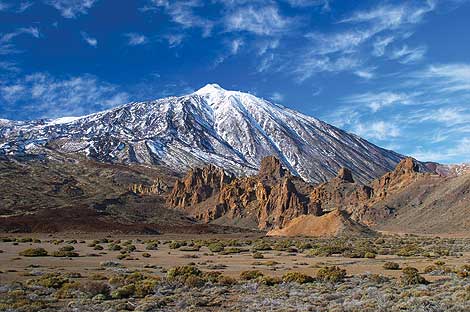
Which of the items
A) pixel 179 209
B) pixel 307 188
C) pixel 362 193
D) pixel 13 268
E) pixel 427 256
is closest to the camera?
pixel 13 268

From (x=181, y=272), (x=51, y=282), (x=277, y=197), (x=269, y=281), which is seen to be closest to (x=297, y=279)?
(x=269, y=281)

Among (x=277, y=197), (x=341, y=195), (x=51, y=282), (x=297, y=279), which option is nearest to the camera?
(x=51, y=282)

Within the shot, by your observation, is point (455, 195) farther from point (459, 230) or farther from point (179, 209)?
point (179, 209)

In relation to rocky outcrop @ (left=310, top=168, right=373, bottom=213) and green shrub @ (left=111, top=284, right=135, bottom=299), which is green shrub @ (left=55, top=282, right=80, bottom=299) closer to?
green shrub @ (left=111, top=284, right=135, bottom=299)

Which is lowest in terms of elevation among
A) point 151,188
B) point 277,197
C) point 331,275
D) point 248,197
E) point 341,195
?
point 331,275

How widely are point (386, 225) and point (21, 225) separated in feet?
234

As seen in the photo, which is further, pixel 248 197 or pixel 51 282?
pixel 248 197

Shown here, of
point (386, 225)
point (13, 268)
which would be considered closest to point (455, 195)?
point (386, 225)

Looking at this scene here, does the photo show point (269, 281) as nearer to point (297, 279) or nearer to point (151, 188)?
point (297, 279)

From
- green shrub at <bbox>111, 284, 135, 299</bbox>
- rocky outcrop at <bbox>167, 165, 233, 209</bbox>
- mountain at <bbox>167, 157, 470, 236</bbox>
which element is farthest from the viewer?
rocky outcrop at <bbox>167, 165, 233, 209</bbox>

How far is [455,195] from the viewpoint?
96875mm

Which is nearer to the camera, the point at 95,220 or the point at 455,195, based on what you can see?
the point at 455,195

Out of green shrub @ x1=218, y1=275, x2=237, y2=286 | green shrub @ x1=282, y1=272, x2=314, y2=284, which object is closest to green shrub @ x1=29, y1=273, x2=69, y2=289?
green shrub @ x1=218, y1=275, x2=237, y2=286

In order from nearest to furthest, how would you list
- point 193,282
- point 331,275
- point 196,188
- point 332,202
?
point 193,282 < point 331,275 < point 332,202 < point 196,188
